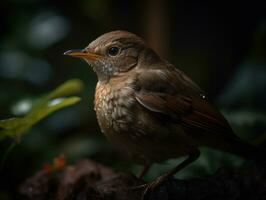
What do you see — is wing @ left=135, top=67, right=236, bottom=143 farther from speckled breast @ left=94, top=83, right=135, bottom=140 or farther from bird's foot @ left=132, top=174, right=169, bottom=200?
bird's foot @ left=132, top=174, right=169, bottom=200

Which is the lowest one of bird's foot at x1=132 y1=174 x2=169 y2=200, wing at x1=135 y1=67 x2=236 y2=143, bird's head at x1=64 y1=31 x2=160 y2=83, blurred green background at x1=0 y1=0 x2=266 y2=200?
blurred green background at x1=0 y1=0 x2=266 y2=200

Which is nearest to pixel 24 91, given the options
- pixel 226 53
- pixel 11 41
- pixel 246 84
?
pixel 11 41

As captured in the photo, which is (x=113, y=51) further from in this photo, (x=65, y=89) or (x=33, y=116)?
(x=33, y=116)

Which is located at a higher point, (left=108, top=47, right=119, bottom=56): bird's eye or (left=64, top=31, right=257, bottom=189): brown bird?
(left=108, top=47, right=119, bottom=56): bird's eye

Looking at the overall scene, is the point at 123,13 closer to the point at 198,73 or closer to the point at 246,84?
the point at 198,73

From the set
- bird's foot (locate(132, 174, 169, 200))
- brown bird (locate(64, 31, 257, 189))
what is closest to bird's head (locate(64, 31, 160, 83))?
brown bird (locate(64, 31, 257, 189))

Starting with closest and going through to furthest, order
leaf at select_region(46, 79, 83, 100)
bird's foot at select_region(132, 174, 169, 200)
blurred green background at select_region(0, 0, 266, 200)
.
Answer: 1. bird's foot at select_region(132, 174, 169, 200)
2. leaf at select_region(46, 79, 83, 100)
3. blurred green background at select_region(0, 0, 266, 200)

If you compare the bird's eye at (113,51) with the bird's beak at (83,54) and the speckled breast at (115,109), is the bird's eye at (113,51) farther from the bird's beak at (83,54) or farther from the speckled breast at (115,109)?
the speckled breast at (115,109)
